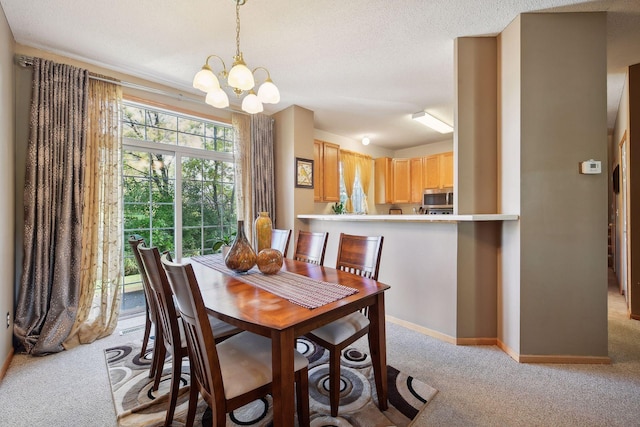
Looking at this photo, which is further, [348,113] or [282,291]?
[348,113]

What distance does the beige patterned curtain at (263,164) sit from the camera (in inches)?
147

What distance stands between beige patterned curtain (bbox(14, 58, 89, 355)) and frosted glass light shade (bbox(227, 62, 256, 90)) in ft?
6.03

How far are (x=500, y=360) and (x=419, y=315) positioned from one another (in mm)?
709

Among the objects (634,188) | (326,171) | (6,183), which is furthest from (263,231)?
(634,188)

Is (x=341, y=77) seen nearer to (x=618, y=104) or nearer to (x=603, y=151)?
(x=603, y=151)

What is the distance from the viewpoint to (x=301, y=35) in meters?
2.31

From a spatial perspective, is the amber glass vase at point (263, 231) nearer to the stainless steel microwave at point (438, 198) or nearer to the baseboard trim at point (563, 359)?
the baseboard trim at point (563, 359)

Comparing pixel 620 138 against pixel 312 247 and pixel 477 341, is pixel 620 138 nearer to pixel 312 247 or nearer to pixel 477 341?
pixel 477 341

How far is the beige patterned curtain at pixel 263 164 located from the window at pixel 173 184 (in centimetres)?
31

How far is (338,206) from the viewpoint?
5203mm

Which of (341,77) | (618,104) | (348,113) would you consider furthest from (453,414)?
(618,104)

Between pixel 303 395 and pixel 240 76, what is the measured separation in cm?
173

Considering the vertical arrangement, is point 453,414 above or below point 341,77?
below

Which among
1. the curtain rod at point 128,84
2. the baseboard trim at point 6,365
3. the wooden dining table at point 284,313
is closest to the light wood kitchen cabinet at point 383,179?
the curtain rod at point 128,84
